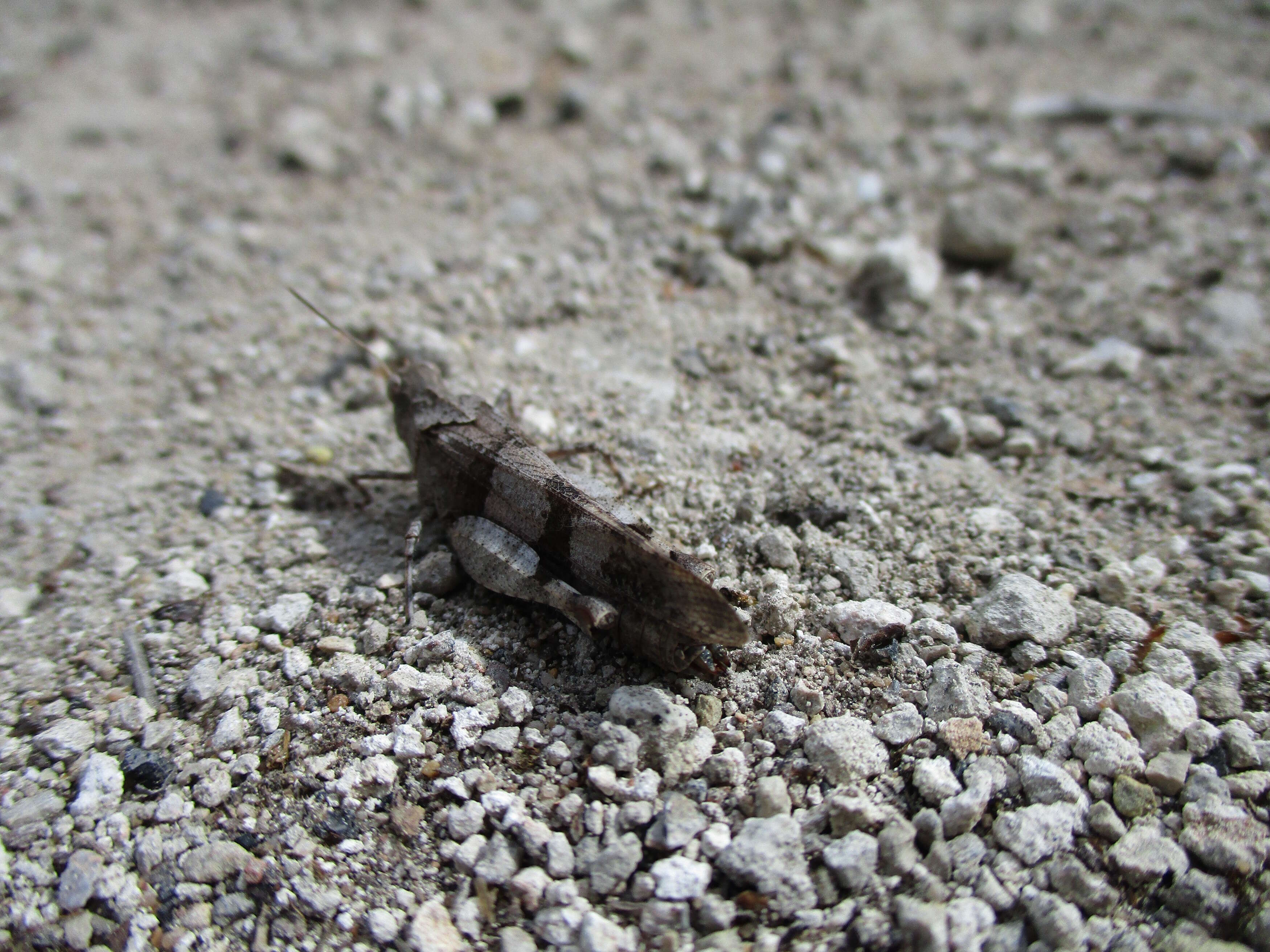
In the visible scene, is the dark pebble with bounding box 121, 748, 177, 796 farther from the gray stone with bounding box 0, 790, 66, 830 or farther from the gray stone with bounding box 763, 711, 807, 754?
the gray stone with bounding box 763, 711, 807, 754

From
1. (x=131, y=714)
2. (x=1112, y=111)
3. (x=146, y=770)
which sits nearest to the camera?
(x=146, y=770)

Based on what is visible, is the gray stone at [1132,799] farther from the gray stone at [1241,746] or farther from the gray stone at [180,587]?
the gray stone at [180,587]

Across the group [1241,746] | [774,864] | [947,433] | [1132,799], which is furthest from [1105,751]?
[947,433]

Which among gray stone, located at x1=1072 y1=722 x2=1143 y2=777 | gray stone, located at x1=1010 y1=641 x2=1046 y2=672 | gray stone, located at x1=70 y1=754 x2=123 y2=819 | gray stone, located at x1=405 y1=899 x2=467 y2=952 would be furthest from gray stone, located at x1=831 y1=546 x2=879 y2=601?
gray stone, located at x1=70 y1=754 x2=123 y2=819

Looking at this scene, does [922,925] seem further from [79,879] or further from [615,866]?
[79,879]

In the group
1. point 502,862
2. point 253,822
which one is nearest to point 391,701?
point 253,822

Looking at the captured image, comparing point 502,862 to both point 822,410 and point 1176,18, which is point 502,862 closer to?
point 822,410
